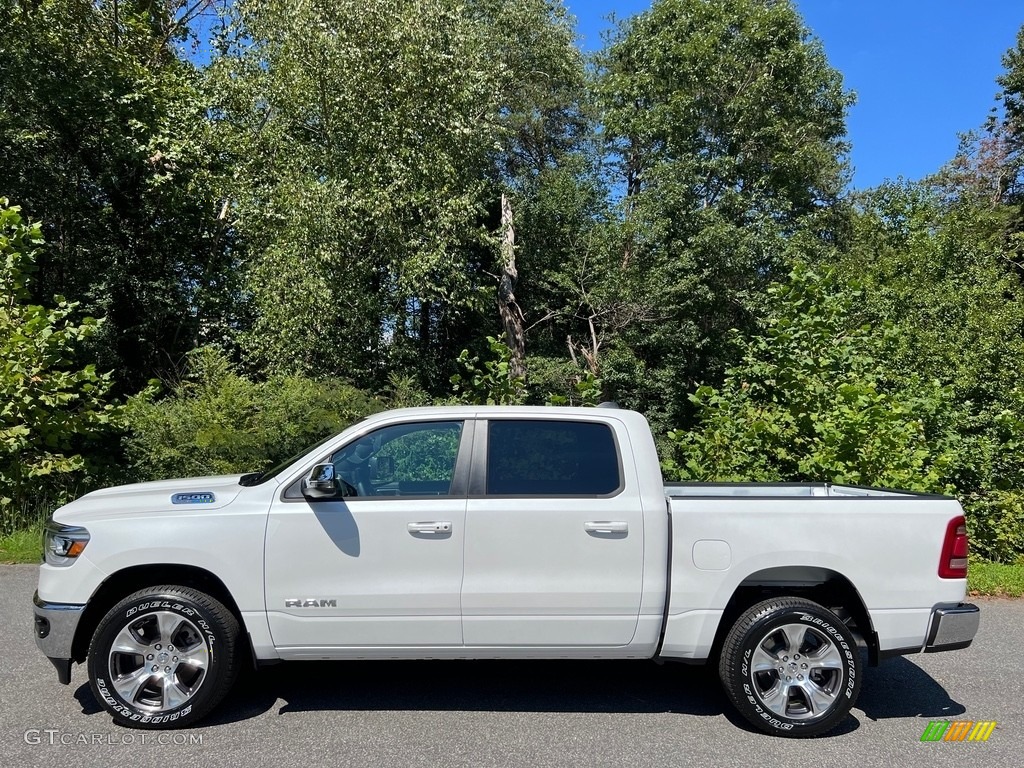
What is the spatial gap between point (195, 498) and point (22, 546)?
5.69 m

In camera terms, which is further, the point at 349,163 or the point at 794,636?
the point at 349,163

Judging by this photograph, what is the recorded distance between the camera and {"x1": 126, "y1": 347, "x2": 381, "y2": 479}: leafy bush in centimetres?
1021

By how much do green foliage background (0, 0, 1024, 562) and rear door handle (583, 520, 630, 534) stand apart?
512 cm

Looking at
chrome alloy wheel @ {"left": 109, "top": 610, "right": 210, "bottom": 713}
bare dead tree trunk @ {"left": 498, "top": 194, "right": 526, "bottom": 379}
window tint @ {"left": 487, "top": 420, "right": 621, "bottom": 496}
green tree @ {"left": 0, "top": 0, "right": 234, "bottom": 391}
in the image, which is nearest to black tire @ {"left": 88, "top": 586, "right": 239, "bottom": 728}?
chrome alloy wheel @ {"left": 109, "top": 610, "right": 210, "bottom": 713}

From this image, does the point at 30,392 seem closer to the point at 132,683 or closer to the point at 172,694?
the point at 132,683

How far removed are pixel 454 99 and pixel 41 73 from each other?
798 centimetres

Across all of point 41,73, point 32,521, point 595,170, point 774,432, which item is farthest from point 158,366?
point 774,432

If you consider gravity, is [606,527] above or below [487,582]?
above

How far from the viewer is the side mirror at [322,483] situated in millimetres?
4332

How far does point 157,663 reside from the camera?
171 inches

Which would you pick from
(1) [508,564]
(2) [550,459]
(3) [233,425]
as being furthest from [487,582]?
(3) [233,425]

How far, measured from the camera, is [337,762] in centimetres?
391

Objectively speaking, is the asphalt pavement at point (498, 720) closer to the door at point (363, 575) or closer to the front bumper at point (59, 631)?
the front bumper at point (59, 631)

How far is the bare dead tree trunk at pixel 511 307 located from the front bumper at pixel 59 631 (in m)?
16.1
